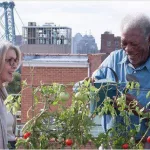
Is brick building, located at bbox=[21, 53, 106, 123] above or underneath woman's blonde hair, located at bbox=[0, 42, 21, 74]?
above

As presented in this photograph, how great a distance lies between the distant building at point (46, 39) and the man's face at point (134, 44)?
2071 cm

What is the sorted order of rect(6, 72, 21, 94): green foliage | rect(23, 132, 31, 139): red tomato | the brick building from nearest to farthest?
rect(23, 132, 31, 139): red tomato → rect(6, 72, 21, 94): green foliage → the brick building

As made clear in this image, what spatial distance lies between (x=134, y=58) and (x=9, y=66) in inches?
22.6

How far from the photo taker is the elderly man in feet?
7.55

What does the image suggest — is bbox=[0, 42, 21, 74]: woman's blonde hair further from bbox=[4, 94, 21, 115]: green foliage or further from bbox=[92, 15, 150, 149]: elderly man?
bbox=[92, 15, 150, 149]: elderly man

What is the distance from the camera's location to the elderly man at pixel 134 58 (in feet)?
7.55

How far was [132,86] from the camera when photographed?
2.02 metres

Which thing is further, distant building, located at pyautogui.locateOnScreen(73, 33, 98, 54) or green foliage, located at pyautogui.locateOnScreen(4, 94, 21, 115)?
distant building, located at pyautogui.locateOnScreen(73, 33, 98, 54)

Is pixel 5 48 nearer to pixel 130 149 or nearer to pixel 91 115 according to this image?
pixel 91 115

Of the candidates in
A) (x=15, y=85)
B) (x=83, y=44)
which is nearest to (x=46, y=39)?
(x=83, y=44)

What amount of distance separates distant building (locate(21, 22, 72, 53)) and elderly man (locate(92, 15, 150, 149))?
20658mm

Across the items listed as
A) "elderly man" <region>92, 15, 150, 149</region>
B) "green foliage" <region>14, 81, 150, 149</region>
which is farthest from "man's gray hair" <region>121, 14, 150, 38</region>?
"green foliage" <region>14, 81, 150, 149</region>

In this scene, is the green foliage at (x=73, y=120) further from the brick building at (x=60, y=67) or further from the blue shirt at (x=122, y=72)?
the brick building at (x=60, y=67)

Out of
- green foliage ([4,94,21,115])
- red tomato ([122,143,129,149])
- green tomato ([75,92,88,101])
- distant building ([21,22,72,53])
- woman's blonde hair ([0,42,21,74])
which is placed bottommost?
red tomato ([122,143,129,149])
